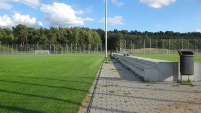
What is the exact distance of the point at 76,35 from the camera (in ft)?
436

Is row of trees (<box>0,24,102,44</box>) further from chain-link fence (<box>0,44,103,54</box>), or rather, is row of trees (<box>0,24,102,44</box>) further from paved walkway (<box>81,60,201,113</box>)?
paved walkway (<box>81,60,201,113</box>)

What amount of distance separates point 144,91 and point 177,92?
113 centimetres

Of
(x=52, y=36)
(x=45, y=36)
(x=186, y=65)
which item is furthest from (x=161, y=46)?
(x=186, y=65)

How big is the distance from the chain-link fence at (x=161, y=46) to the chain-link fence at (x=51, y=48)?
980 inches

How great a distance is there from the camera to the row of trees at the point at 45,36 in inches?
5079

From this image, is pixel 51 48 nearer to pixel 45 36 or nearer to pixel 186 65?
pixel 45 36

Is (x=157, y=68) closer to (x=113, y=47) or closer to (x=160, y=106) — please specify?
(x=160, y=106)

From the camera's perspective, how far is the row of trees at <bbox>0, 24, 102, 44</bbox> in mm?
129000

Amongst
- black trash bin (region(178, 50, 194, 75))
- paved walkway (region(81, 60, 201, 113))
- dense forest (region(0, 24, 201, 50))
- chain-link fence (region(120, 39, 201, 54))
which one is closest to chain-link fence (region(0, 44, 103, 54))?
dense forest (region(0, 24, 201, 50))

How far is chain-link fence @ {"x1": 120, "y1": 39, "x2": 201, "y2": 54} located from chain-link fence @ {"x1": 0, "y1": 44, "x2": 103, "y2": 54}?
81.7 feet

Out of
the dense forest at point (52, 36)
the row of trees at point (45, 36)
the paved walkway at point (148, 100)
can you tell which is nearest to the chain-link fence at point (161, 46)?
the dense forest at point (52, 36)

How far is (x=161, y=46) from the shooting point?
307 ft

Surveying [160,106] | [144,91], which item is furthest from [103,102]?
[144,91]

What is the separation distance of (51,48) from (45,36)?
56.6ft
